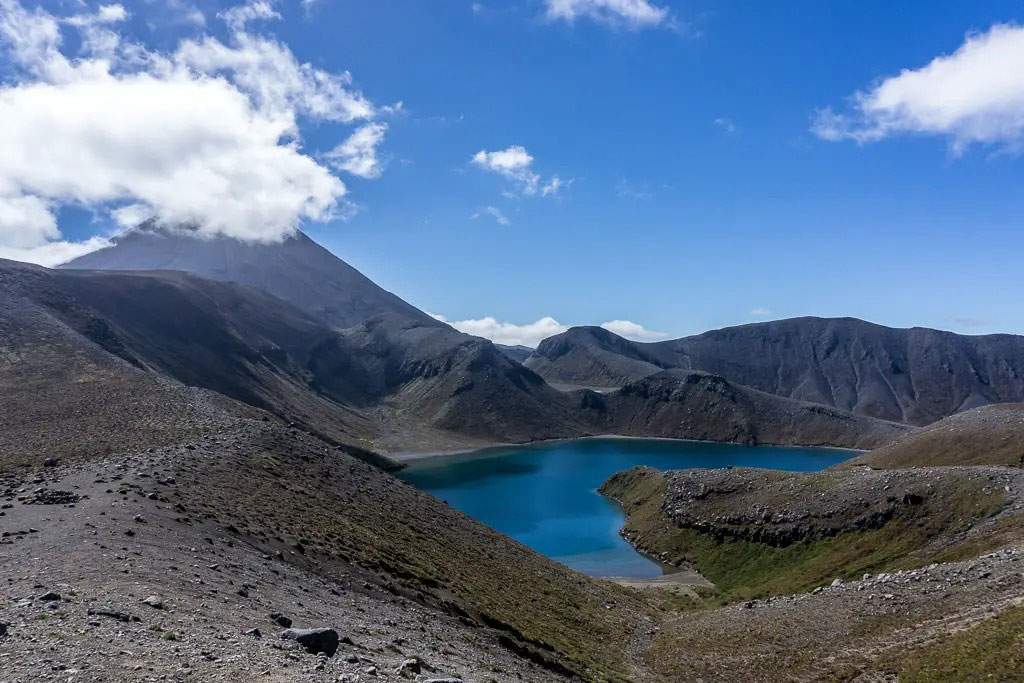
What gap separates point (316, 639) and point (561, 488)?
369ft

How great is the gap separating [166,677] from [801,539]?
5558 centimetres

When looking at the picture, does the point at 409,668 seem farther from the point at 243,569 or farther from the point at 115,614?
the point at 243,569

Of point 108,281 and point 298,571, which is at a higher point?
point 108,281

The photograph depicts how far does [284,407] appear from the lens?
165750 mm

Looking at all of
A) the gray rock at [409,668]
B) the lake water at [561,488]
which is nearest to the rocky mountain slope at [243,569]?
the gray rock at [409,668]

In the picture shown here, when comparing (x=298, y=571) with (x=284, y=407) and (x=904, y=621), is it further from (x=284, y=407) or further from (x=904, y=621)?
(x=284, y=407)

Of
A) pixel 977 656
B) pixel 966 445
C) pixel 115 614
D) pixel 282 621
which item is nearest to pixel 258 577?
pixel 282 621

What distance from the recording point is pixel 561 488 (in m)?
125

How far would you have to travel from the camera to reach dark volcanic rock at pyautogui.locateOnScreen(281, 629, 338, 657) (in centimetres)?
1488

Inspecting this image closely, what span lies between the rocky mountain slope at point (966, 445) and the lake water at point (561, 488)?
37738 mm

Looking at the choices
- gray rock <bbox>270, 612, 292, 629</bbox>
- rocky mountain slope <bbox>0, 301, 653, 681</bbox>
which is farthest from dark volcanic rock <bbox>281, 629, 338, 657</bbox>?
gray rock <bbox>270, 612, 292, 629</bbox>

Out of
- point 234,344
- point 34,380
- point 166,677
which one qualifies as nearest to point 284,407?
point 234,344

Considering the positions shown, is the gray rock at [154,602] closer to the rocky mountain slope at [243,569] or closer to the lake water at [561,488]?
the rocky mountain slope at [243,569]

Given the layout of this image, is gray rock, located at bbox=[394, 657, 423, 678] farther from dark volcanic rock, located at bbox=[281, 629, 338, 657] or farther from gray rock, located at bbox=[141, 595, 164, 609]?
gray rock, located at bbox=[141, 595, 164, 609]
